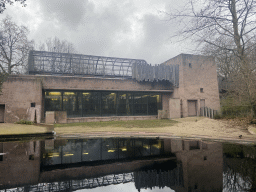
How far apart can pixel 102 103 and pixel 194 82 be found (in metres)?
11.6

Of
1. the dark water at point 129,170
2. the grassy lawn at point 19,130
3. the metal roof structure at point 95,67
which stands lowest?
the dark water at point 129,170

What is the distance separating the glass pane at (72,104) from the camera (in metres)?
19.2

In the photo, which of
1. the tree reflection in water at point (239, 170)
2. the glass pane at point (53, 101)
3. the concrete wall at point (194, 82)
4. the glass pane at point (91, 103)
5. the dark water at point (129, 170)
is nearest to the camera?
the tree reflection in water at point (239, 170)

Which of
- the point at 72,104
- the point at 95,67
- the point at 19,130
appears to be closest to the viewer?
the point at 19,130

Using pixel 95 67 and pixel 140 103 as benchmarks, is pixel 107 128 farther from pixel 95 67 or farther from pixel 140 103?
pixel 95 67

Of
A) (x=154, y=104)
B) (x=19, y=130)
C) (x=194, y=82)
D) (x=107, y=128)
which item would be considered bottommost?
(x=107, y=128)

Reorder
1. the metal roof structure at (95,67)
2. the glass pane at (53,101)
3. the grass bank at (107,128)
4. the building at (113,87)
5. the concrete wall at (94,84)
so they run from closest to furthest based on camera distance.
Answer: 1. the grass bank at (107,128)
2. the concrete wall at (94,84)
3. the building at (113,87)
4. the glass pane at (53,101)
5. the metal roof structure at (95,67)

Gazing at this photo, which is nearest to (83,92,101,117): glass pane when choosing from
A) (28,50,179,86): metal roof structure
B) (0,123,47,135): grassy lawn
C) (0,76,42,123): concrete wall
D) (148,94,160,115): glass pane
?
(28,50,179,86): metal roof structure

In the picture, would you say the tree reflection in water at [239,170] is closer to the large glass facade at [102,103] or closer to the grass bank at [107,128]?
the grass bank at [107,128]

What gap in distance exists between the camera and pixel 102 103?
2055 cm

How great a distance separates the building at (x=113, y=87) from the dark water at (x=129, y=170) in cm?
1211

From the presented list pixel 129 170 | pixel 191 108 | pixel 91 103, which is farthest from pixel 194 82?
pixel 129 170

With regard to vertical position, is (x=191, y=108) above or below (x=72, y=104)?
below

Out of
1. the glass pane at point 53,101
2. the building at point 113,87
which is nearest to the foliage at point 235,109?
the building at point 113,87
